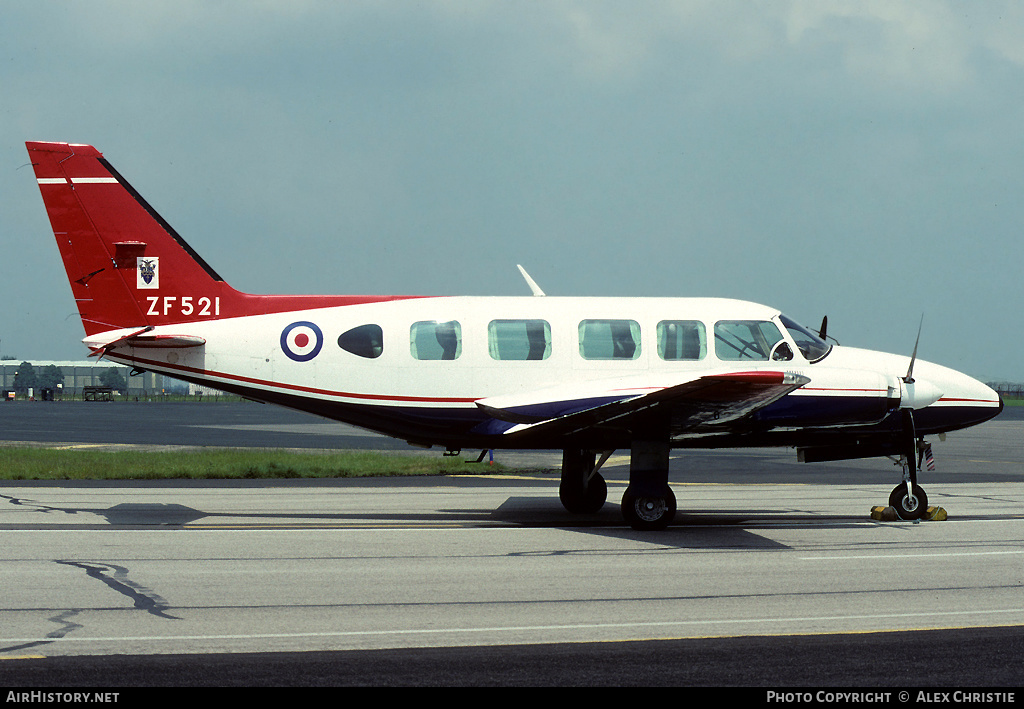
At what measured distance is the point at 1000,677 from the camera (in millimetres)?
6055

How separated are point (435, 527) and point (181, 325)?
4.88 m

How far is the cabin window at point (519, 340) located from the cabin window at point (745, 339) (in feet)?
8.40

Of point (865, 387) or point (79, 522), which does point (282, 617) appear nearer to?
point (79, 522)

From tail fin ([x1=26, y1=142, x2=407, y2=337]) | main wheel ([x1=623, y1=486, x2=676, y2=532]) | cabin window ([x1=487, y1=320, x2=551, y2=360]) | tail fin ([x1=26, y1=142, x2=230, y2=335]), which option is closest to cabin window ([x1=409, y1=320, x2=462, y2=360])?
cabin window ([x1=487, y1=320, x2=551, y2=360])

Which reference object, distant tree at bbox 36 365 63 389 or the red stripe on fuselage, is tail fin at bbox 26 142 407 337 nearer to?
the red stripe on fuselage

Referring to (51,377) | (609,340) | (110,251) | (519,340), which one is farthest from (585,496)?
(51,377)

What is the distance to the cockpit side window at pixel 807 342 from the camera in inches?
558

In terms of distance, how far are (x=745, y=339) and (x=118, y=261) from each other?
30.9 feet

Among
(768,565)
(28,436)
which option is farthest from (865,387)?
(28,436)

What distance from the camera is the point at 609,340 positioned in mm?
14117

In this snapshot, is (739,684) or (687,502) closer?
(739,684)

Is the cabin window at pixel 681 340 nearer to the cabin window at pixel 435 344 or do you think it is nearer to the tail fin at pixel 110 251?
the cabin window at pixel 435 344

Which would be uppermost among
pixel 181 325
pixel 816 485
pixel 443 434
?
pixel 181 325

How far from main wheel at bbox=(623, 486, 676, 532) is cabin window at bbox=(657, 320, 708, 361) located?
2.12 meters
